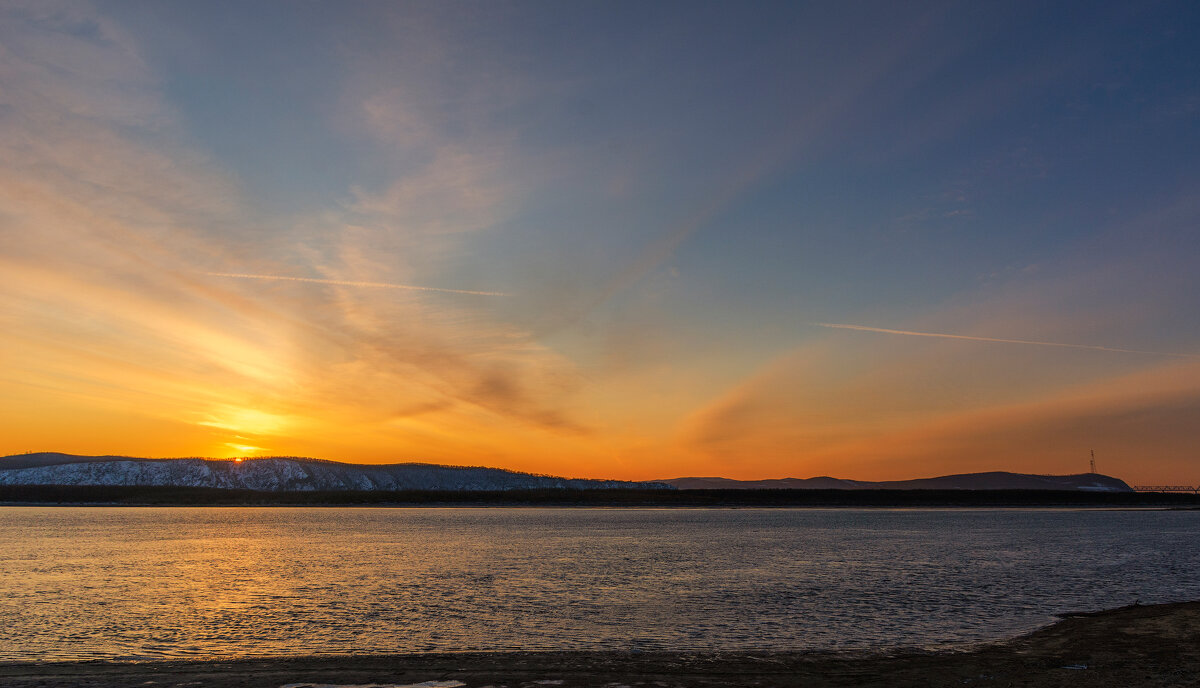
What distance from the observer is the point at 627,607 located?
27391mm

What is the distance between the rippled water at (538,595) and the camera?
21297 mm

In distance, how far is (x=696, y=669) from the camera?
1720 cm

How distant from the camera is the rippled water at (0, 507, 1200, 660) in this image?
21.3 meters

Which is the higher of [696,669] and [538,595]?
[696,669]

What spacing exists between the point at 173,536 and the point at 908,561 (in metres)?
69.5

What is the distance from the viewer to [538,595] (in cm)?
3056

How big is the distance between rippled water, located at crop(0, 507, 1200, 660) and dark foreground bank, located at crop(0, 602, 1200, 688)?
151cm

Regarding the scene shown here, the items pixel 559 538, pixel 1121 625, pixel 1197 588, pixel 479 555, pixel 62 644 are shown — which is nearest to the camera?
pixel 62 644

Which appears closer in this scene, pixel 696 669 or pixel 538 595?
pixel 696 669

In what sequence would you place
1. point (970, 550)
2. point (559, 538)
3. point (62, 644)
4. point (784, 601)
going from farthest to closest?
1. point (559, 538)
2. point (970, 550)
3. point (784, 601)
4. point (62, 644)

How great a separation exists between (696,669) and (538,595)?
47.7 feet

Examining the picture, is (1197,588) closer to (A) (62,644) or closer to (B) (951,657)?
(B) (951,657)

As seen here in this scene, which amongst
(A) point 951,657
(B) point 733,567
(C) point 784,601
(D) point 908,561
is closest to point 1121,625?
(A) point 951,657

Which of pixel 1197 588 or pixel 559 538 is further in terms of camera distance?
pixel 559 538
